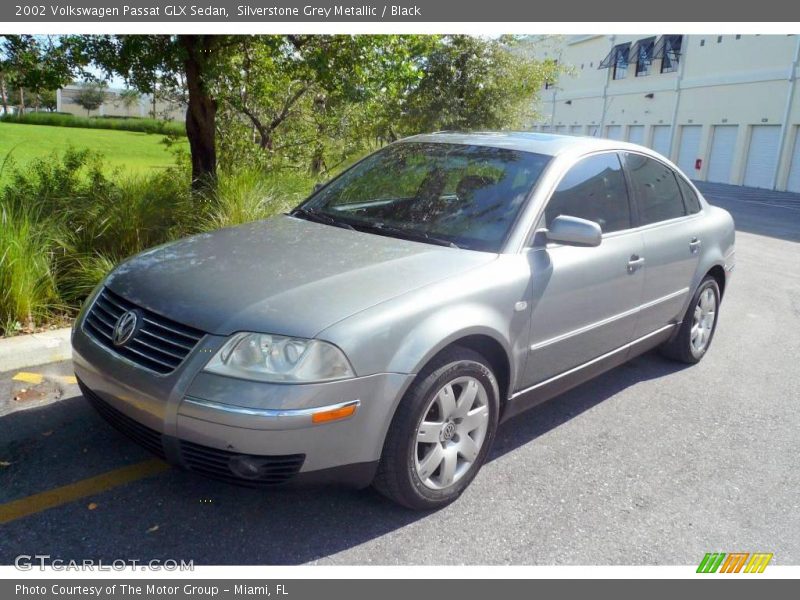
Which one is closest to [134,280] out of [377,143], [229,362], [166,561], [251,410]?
[229,362]

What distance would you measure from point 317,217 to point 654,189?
2.38m

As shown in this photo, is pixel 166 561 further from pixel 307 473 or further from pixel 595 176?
pixel 595 176

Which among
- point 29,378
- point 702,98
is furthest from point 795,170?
point 29,378

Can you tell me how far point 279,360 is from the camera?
8.77 ft

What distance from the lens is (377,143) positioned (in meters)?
15.8

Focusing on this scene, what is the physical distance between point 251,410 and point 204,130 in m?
5.74

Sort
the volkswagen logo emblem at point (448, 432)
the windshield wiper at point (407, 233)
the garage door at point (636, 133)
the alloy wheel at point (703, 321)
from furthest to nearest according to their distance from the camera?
the garage door at point (636, 133) < the alloy wheel at point (703, 321) < the windshield wiper at point (407, 233) < the volkswagen logo emblem at point (448, 432)

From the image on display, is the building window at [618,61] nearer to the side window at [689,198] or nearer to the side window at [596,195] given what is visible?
the side window at [689,198]

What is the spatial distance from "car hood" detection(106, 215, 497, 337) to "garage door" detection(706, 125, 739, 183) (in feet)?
107

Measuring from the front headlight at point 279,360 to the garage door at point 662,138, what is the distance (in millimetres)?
37730

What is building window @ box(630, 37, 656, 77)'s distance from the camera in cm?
3698

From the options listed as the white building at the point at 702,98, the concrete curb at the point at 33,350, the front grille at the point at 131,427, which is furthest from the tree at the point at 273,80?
the white building at the point at 702,98

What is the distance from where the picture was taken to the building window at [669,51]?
35469mm

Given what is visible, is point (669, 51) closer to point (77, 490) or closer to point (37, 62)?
point (37, 62)
